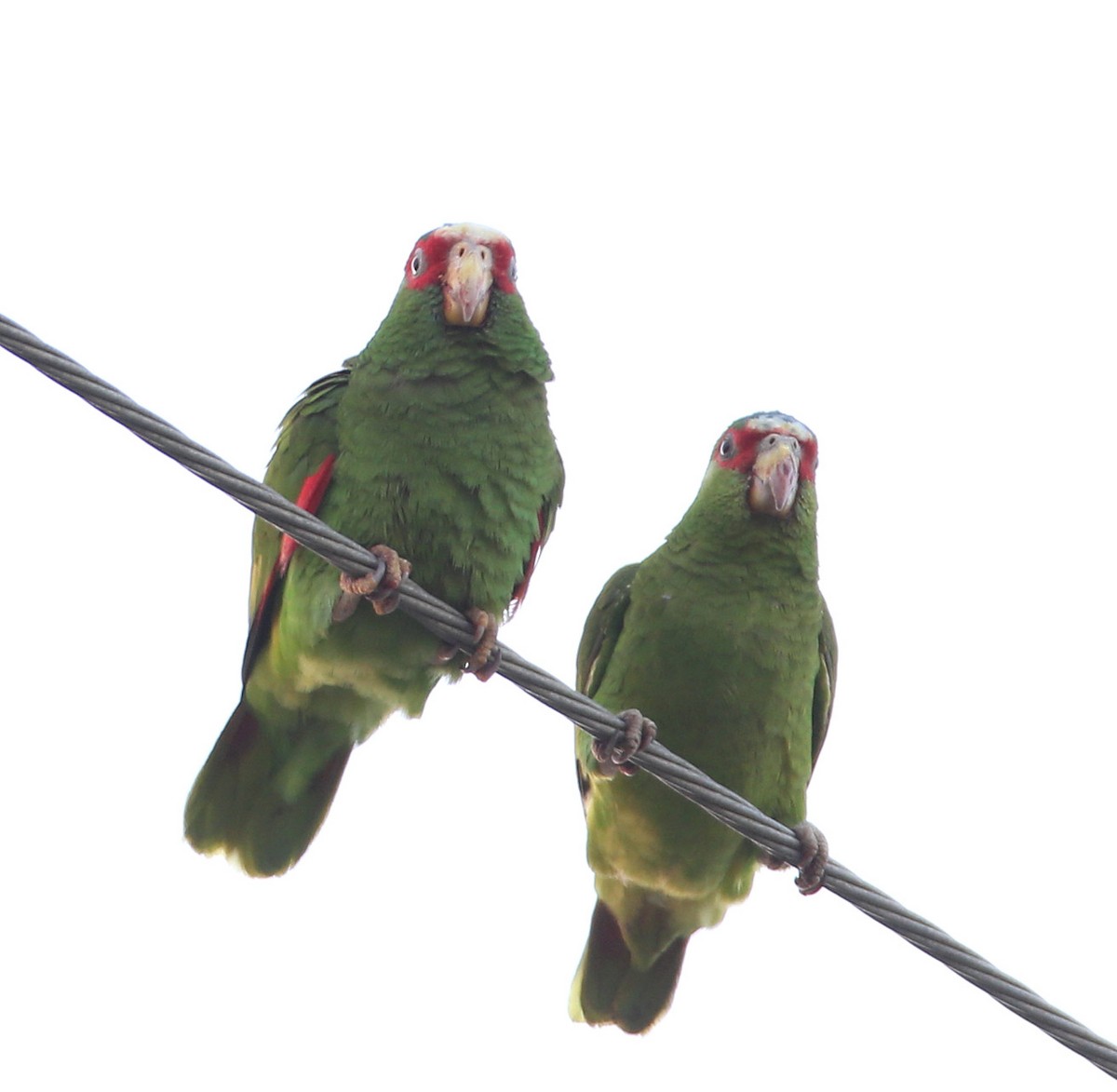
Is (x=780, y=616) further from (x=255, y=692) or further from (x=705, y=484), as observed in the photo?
(x=255, y=692)

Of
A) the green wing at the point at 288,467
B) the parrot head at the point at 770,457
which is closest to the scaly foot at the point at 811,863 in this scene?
the parrot head at the point at 770,457

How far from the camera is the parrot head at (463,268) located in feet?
14.6

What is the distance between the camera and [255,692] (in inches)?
189

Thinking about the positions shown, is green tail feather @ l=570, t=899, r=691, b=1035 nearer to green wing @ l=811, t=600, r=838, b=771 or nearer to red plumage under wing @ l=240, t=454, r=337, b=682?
green wing @ l=811, t=600, r=838, b=771

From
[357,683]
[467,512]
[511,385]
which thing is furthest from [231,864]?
[511,385]

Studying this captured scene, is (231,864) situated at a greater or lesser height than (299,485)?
lesser

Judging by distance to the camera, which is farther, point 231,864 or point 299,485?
point 231,864

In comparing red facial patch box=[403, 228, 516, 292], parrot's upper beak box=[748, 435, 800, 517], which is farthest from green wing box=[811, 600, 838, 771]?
red facial patch box=[403, 228, 516, 292]

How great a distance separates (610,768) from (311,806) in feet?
4.08

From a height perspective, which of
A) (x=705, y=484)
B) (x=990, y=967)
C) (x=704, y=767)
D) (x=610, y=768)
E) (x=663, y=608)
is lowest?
(x=990, y=967)

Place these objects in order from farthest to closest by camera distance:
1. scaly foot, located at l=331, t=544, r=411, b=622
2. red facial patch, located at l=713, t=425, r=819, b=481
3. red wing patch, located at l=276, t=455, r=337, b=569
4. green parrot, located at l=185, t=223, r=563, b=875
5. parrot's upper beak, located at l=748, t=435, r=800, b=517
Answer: red facial patch, located at l=713, t=425, r=819, b=481 → parrot's upper beak, located at l=748, t=435, r=800, b=517 → red wing patch, located at l=276, t=455, r=337, b=569 → green parrot, located at l=185, t=223, r=563, b=875 → scaly foot, located at l=331, t=544, r=411, b=622

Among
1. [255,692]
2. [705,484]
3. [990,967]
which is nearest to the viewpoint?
[990,967]

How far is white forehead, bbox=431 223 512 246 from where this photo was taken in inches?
183

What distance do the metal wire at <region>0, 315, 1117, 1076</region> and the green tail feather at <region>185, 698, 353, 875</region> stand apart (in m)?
0.99
